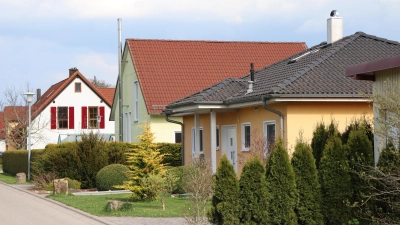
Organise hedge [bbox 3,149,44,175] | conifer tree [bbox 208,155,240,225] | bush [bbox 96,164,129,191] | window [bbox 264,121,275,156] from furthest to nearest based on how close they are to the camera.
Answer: hedge [bbox 3,149,44,175]
bush [bbox 96,164,129,191]
window [bbox 264,121,275,156]
conifer tree [bbox 208,155,240,225]

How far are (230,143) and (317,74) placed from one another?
5.07 meters

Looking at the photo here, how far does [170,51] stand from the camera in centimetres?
4397

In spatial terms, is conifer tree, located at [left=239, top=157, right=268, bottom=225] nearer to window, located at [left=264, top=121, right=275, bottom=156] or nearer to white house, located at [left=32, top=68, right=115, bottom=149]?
window, located at [left=264, top=121, right=275, bottom=156]

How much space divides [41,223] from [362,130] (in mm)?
8393

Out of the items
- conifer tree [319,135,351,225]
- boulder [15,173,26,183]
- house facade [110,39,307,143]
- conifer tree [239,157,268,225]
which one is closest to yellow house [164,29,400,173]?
conifer tree [319,135,351,225]

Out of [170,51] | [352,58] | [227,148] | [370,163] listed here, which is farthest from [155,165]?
[170,51]

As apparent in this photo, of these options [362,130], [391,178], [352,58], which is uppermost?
[352,58]

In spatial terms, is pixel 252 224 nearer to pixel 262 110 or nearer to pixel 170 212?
pixel 170 212

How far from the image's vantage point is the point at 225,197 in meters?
13.7

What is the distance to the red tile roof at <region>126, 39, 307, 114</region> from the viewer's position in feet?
133

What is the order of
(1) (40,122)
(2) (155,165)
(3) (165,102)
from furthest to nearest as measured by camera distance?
(1) (40,122), (3) (165,102), (2) (155,165)

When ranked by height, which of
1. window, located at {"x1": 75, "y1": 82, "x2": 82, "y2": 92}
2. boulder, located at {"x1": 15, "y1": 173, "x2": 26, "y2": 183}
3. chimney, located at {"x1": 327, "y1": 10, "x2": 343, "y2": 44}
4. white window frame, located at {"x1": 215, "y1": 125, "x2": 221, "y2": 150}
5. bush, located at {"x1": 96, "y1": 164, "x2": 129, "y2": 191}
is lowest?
boulder, located at {"x1": 15, "y1": 173, "x2": 26, "y2": 183}

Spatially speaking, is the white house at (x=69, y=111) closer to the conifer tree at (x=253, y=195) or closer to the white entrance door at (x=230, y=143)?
the white entrance door at (x=230, y=143)

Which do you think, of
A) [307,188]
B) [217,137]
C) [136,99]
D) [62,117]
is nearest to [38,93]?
[62,117]
